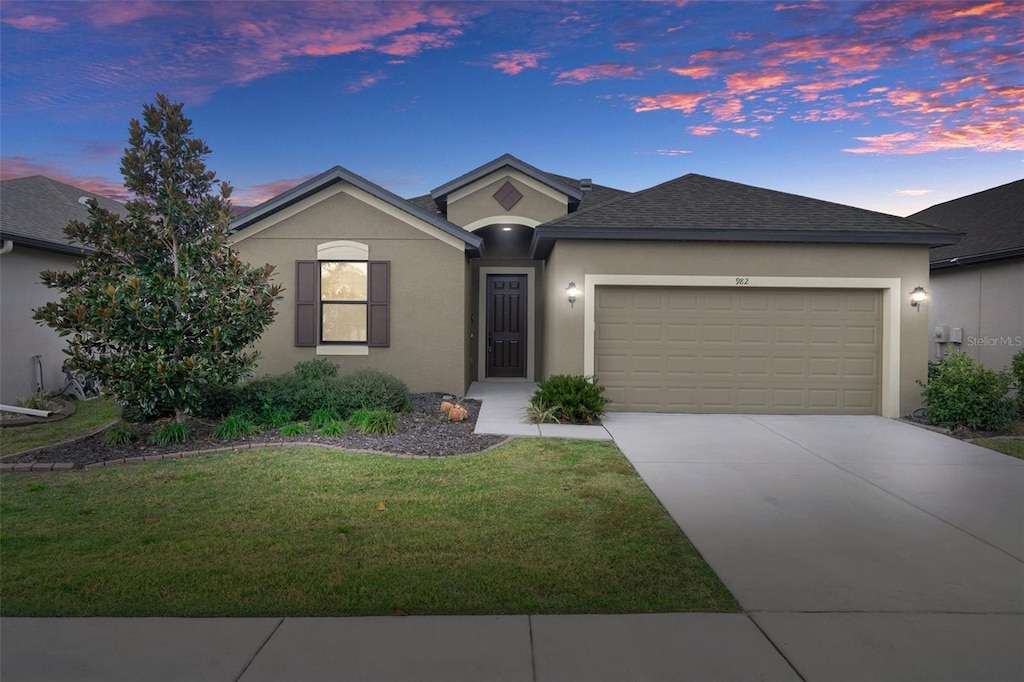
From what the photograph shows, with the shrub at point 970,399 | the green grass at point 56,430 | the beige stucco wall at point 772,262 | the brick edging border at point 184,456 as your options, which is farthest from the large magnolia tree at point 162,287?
the shrub at point 970,399

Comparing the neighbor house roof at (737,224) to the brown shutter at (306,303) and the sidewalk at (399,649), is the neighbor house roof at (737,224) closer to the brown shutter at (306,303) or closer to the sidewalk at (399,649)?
the brown shutter at (306,303)

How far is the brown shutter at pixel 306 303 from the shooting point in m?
11.9

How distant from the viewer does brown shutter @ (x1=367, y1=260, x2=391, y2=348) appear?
11.9m

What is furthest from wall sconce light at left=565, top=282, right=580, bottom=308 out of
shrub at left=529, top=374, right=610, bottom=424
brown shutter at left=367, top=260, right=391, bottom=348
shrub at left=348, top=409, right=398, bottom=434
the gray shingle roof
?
the gray shingle roof

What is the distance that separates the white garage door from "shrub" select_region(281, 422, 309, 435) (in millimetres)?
5134

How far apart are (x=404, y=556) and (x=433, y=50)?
10332 millimetres

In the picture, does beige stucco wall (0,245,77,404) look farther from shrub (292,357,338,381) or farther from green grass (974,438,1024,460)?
green grass (974,438,1024,460)

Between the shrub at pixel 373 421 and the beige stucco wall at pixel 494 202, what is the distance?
6593 mm

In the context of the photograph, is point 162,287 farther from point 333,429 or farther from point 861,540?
point 861,540

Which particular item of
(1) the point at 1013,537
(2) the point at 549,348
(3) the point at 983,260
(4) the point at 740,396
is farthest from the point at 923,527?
(3) the point at 983,260

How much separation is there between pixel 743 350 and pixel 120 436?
985 cm

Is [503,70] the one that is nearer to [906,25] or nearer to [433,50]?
[433,50]

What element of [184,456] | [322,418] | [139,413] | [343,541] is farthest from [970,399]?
[139,413]

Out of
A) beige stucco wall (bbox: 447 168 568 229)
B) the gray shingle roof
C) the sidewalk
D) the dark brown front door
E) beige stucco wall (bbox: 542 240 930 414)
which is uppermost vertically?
the gray shingle roof
